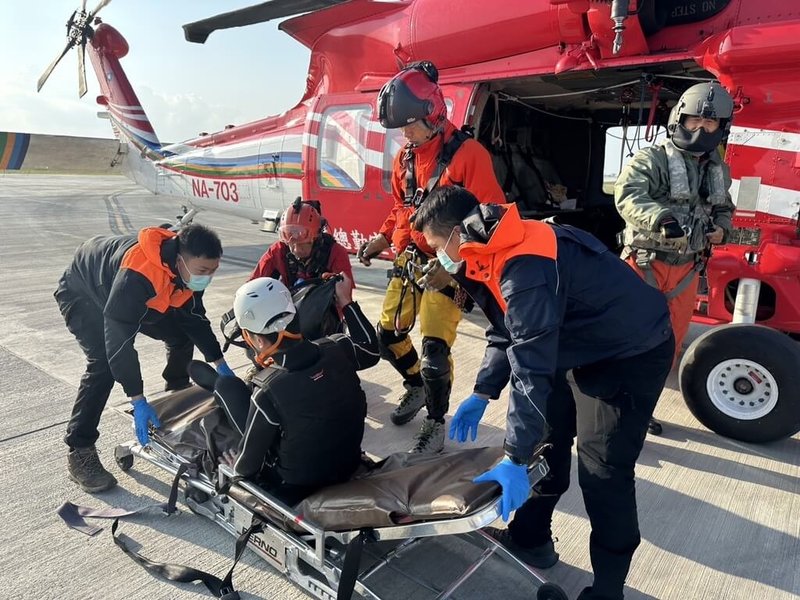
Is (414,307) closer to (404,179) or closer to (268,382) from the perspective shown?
(404,179)

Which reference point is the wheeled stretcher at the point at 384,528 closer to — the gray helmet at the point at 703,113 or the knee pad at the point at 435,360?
the knee pad at the point at 435,360

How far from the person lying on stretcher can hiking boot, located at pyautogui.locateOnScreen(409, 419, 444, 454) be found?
967 mm

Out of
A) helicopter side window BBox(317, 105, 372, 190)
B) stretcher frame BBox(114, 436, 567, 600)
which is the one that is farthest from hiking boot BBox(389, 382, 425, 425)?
helicopter side window BBox(317, 105, 372, 190)

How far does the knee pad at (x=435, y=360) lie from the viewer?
3.49 metres

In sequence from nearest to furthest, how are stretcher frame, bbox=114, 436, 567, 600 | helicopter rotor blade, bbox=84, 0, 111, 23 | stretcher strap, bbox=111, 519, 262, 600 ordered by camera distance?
stretcher frame, bbox=114, 436, 567, 600 → stretcher strap, bbox=111, 519, 262, 600 → helicopter rotor blade, bbox=84, 0, 111, 23

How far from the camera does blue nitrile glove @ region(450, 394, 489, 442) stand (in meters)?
2.36

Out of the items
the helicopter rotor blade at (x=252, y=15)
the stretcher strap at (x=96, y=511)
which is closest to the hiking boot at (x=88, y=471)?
the stretcher strap at (x=96, y=511)

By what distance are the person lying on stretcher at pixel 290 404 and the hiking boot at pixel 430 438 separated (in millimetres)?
967

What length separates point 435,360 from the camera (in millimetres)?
3504

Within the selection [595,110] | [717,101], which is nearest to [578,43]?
[717,101]

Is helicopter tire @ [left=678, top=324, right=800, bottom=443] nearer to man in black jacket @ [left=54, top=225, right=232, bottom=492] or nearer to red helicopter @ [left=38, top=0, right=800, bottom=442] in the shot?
red helicopter @ [left=38, top=0, right=800, bottom=442]

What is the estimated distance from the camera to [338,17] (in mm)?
6254

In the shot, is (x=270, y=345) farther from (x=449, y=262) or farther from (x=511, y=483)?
(x=511, y=483)

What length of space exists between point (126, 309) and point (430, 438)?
1.90 m
